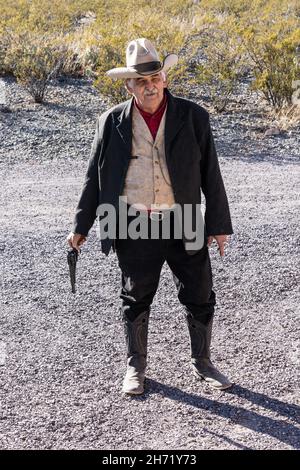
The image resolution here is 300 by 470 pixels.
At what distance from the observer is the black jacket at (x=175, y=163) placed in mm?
3746

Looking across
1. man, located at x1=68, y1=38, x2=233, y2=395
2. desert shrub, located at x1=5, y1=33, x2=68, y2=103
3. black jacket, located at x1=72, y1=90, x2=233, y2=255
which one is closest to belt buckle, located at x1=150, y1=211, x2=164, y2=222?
man, located at x1=68, y1=38, x2=233, y2=395

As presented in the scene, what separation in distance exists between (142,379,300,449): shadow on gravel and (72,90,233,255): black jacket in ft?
2.66

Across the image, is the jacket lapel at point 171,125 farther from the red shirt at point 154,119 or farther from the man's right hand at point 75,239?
the man's right hand at point 75,239

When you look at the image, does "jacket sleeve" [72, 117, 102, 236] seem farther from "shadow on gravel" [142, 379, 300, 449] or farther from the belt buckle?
"shadow on gravel" [142, 379, 300, 449]

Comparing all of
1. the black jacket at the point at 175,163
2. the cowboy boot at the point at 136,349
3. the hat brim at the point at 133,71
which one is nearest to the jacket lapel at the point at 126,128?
the black jacket at the point at 175,163

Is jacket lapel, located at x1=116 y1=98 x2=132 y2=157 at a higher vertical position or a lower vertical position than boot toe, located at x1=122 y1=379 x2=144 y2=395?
higher

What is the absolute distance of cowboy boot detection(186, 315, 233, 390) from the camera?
13.3 feet

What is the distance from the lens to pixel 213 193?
3.93m

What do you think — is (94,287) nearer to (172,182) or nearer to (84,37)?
(172,182)

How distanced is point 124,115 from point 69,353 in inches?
58.0

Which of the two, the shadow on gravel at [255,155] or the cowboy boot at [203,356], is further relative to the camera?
the shadow on gravel at [255,155]

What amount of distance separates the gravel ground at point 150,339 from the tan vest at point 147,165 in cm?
105

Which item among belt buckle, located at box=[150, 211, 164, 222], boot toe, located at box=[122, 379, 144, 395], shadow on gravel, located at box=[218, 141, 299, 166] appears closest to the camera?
belt buckle, located at box=[150, 211, 164, 222]

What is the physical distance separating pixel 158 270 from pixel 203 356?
1.78 ft
